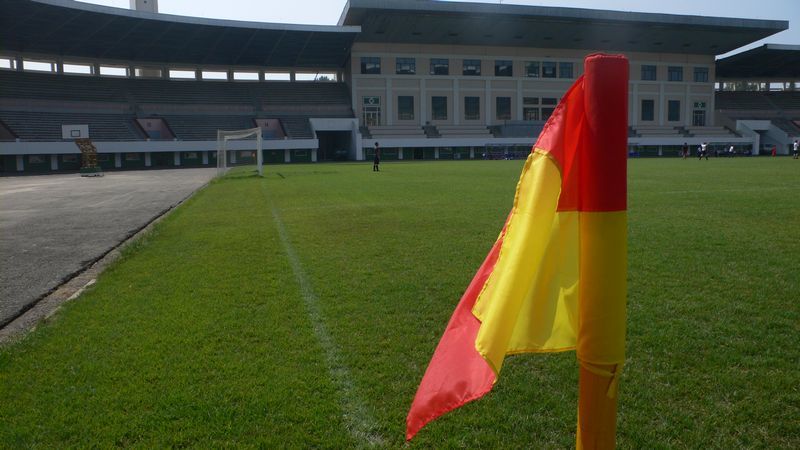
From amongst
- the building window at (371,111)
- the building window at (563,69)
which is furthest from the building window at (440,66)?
the building window at (563,69)

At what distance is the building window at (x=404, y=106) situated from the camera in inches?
2571

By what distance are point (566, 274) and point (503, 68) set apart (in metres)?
68.3

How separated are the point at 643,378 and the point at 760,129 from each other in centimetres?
7687

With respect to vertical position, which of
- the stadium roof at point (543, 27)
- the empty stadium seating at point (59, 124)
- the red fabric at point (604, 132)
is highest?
the stadium roof at point (543, 27)

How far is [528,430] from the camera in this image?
11.3ft

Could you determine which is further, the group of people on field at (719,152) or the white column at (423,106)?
the white column at (423,106)

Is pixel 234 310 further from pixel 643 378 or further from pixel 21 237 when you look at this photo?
pixel 21 237

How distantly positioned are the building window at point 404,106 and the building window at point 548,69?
15.6 meters

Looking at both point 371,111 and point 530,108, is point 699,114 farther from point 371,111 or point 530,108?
point 371,111

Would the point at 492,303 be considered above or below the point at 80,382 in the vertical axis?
above

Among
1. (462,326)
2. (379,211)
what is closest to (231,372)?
(462,326)

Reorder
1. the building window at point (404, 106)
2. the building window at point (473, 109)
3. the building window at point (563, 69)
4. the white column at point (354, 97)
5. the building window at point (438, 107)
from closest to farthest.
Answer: the white column at point (354, 97), the building window at point (404, 106), the building window at point (438, 107), the building window at point (473, 109), the building window at point (563, 69)

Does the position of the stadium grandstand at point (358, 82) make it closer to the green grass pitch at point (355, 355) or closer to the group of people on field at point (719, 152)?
the group of people on field at point (719, 152)

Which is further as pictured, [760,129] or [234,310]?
[760,129]
